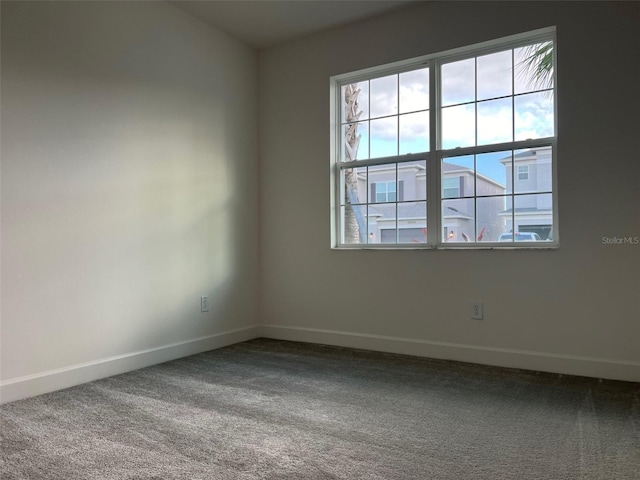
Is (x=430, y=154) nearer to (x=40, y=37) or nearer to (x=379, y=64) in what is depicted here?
(x=379, y=64)

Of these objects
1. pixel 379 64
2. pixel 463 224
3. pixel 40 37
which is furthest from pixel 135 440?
pixel 379 64

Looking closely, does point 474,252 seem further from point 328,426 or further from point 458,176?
point 328,426

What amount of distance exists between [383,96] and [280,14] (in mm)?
1034

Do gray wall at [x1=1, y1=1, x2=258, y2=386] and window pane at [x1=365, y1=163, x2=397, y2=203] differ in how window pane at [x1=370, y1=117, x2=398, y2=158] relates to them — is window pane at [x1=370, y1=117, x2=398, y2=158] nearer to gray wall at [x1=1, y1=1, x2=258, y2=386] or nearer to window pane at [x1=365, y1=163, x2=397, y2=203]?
window pane at [x1=365, y1=163, x2=397, y2=203]

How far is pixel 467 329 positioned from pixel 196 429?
202 centimetres

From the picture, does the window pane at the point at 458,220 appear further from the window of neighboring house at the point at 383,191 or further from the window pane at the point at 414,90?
the window pane at the point at 414,90

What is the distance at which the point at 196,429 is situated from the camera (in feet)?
6.75

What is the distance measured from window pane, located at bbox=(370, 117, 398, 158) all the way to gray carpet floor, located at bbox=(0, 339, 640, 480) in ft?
5.56

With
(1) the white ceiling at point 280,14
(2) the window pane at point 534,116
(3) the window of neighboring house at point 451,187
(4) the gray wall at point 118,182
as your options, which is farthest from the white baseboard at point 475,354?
(1) the white ceiling at point 280,14

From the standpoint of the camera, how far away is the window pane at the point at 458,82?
11.0ft

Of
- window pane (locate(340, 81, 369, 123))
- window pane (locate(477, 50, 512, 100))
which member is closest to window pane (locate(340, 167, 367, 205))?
window pane (locate(340, 81, 369, 123))

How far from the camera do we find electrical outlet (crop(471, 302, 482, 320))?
10.6 ft

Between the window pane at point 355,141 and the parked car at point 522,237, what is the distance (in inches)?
50.2

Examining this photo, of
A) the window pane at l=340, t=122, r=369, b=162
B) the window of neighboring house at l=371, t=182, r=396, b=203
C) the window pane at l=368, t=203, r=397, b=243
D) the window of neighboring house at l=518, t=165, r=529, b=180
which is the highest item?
the window pane at l=340, t=122, r=369, b=162
